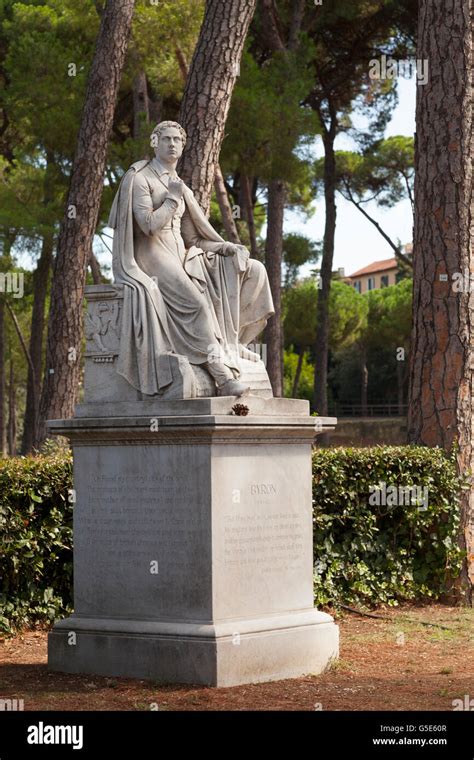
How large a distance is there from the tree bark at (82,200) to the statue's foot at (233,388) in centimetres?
760

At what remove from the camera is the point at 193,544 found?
23.2 ft

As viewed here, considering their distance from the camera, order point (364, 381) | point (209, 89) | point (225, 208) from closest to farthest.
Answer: point (209, 89) → point (225, 208) → point (364, 381)

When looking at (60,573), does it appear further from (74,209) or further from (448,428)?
(74,209)

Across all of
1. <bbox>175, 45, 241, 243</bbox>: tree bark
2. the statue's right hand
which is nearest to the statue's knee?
the statue's right hand

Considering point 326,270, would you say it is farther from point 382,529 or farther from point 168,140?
point 168,140

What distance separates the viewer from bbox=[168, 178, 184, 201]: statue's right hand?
7707mm

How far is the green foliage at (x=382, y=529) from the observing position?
10297 millimetres

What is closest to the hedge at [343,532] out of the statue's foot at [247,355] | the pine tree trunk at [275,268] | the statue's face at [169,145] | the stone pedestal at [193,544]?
the stone pedestal at [193,544]

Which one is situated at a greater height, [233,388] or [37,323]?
[37,323]

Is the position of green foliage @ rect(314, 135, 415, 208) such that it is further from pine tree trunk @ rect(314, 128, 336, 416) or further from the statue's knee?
the statue's knee

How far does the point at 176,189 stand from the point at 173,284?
65cm

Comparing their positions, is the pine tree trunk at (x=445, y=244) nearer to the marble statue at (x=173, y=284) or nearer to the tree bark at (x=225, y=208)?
the marble statue at (x=173, y=284)

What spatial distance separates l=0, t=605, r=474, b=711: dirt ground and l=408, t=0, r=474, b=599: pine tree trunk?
8.06 ft

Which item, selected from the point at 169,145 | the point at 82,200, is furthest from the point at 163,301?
the point at 82,200
